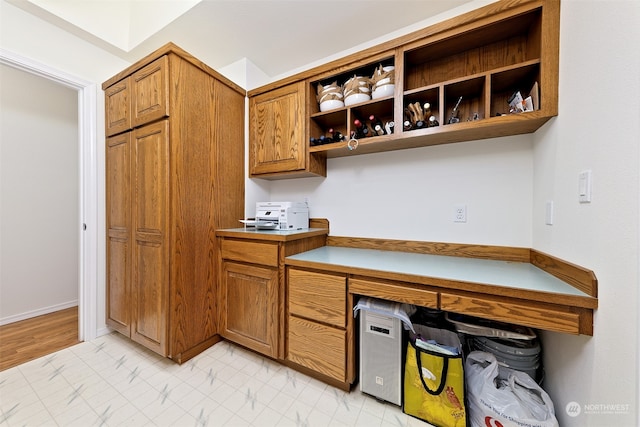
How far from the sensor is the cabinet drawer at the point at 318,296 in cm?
132

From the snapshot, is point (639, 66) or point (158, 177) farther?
point (158, 177)

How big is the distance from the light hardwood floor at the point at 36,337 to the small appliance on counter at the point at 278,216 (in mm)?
1791

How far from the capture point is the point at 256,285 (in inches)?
64.4

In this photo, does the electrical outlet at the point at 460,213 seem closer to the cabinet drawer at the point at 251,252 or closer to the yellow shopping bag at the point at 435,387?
the yellow shopping bag at the point at 435,387

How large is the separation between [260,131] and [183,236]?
1.06 meters

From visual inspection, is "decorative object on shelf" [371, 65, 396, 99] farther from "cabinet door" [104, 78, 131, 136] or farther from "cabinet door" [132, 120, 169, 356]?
"cabinet door" [104, 78, 131, 136]

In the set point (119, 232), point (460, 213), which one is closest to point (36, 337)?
point (119, 232)

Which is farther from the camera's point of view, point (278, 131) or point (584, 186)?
point (278, 131)

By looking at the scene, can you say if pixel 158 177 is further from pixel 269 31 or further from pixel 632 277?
pixel 632 277

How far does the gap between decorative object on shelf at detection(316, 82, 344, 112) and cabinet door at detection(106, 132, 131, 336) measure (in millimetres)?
1561

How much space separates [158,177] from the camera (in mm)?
1606

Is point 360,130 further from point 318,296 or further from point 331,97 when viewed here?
point 318,296

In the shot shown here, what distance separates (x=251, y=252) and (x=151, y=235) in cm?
74

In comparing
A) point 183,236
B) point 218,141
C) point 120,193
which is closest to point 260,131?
point 218,141
